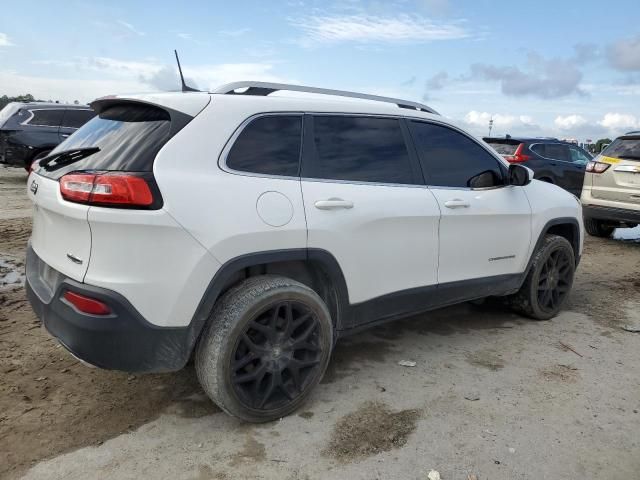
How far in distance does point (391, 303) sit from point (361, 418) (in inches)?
30.8

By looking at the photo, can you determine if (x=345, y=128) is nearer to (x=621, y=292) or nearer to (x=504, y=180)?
(x=504, y=180)

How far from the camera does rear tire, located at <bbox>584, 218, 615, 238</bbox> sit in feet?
30.2

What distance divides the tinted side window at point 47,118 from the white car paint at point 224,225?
398 inches

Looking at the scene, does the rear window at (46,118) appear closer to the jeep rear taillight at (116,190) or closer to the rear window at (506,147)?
the rear window at (506,147)

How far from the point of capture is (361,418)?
300 cm

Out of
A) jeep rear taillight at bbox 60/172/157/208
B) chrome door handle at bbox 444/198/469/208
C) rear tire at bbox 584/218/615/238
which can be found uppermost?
jeep rear taillight at bbox 60/172/157/208

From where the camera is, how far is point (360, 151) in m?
3.32

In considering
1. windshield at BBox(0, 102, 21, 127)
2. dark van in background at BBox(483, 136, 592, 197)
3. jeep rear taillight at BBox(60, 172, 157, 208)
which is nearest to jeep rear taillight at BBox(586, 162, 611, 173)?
dark van in background at BBox(483, 136, 592, 197)

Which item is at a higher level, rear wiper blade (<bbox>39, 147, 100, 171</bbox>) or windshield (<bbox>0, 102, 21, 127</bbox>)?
windshield (<bbox>0, 102, 21, 127</bbox>)

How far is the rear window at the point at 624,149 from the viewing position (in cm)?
796

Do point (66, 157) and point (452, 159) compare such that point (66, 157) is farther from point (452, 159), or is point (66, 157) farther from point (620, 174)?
point (620, 174)

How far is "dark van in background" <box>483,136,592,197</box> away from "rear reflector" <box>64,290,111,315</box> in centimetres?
992

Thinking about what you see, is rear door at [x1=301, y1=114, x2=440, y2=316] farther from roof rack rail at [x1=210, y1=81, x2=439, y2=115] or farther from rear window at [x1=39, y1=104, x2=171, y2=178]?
rear window at [x1=39, y1=104, x2=171, y2=178]

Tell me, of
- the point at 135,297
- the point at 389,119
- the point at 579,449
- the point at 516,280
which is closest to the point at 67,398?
the point at 135,297
